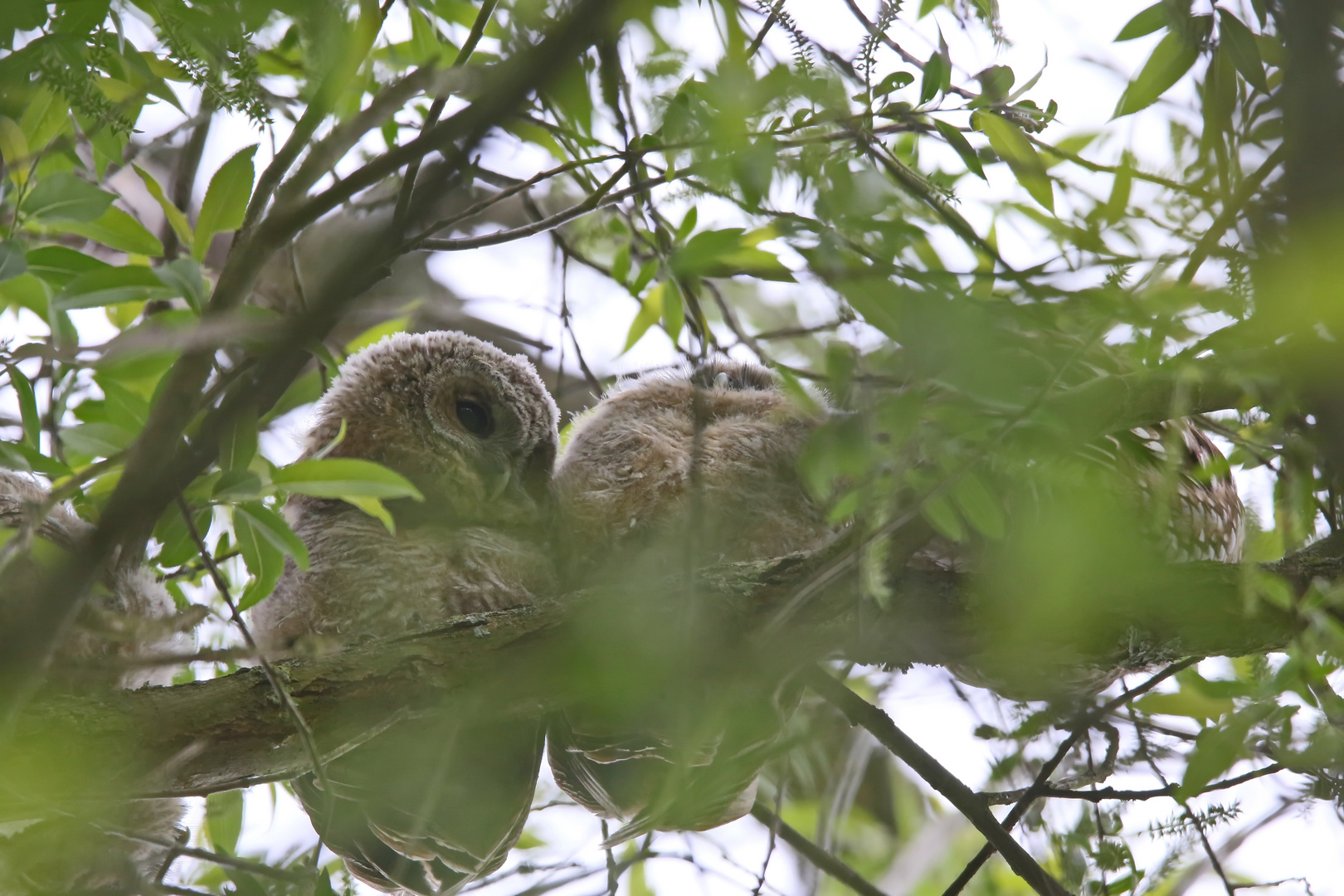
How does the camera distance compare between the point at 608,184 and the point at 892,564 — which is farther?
the point at 608,184

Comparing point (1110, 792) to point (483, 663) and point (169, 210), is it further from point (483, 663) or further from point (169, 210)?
point (169, 210)

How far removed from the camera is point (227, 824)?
210 cm

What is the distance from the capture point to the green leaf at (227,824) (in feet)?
6.55

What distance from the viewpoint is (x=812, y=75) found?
1122 mm

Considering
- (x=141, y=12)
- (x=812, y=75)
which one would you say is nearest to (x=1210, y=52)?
(x=812, y=75)

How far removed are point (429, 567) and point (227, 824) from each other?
0.87m

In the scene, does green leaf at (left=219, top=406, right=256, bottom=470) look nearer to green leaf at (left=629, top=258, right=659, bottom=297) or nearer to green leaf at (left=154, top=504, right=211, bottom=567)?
green leaf at (left=154, top=504, right=211, bottom=567)

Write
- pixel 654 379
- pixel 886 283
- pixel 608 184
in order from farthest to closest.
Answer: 1. pixel 654 379
2. pixel 608 184
3. pixel 886 283

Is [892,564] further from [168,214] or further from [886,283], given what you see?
[168,214]

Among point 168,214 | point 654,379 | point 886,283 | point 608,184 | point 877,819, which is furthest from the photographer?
point 877,819

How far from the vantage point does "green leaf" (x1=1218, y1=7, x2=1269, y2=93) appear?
1.32 meters

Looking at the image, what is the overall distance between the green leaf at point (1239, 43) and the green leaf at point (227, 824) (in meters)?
2.10

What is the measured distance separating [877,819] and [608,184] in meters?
3.92

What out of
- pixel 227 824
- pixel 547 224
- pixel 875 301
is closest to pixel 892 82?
pixel 875 301
